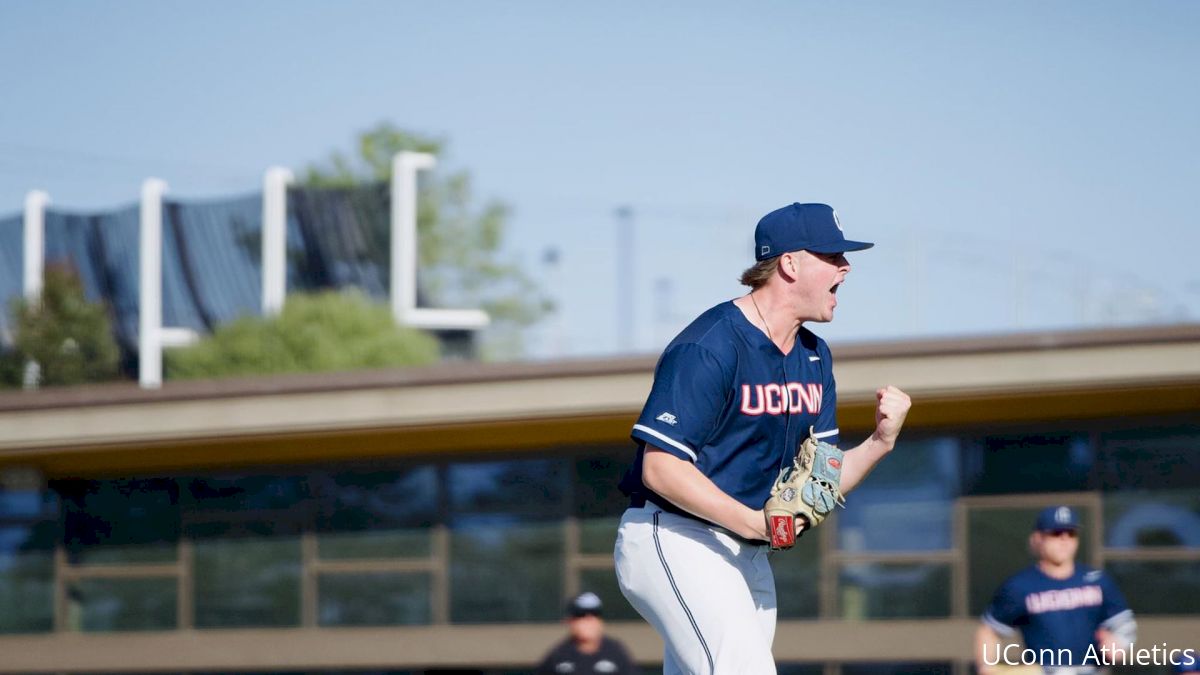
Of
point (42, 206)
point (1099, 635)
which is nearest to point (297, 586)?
point (1099, 635)

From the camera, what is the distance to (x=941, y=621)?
1564cm

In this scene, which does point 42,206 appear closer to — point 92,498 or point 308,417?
point 92,498

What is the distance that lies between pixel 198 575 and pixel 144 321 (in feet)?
72.7

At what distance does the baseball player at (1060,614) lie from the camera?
9.09 meters

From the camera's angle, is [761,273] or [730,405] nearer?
[730,405]

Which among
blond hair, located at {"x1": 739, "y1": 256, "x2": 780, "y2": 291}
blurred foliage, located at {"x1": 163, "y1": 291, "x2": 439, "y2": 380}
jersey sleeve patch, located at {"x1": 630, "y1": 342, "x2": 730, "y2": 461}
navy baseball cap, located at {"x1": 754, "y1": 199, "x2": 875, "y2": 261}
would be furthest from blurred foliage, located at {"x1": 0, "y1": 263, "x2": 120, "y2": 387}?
jersey sleeve patch, located at {"x1": 630, "y1": 342, "x2": 730, "y2": 461}

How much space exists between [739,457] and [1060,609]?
15.3 feet

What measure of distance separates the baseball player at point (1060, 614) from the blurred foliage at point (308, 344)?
2924 centimetres

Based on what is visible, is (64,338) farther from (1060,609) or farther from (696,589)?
(696,589)

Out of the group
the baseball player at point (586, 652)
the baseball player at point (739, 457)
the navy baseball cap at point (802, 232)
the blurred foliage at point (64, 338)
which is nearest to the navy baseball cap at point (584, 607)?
the baseball player at point (586, 652)

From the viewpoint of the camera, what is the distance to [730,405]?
5090mm

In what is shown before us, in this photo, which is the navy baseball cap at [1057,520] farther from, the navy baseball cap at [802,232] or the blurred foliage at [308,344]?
the blurred foliage at [308,344]

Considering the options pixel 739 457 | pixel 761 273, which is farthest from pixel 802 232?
pixel 739 457

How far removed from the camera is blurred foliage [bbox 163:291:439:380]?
125 feet
